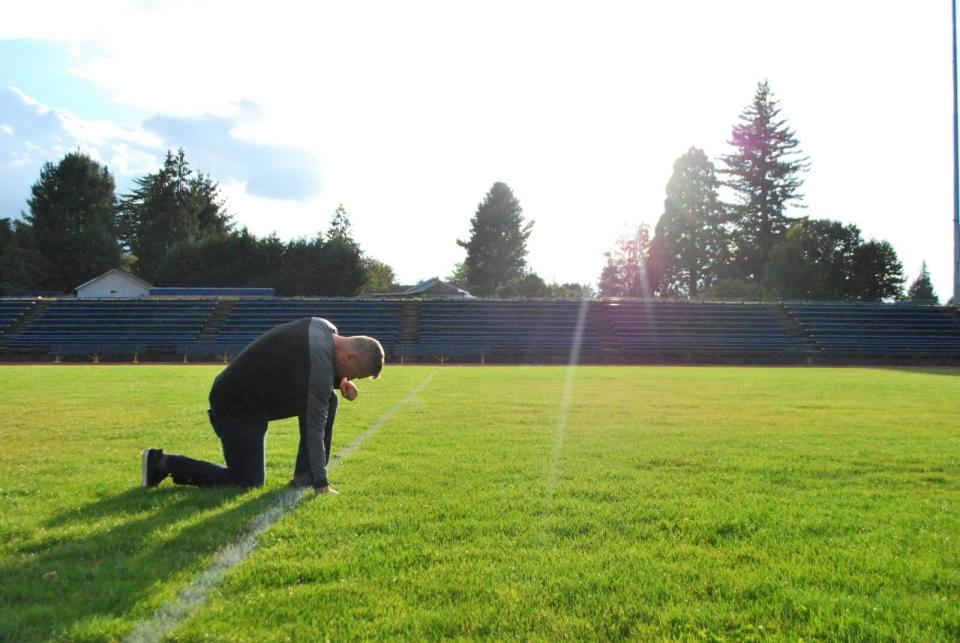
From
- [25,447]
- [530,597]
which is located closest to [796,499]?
[530,597]

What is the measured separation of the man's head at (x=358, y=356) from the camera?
460cm

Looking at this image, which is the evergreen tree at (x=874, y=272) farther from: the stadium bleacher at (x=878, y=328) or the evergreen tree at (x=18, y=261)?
the evergreen tree at (x=18, y=261)

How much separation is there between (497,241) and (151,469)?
7167 centimetres

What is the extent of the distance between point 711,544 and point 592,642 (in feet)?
4.77

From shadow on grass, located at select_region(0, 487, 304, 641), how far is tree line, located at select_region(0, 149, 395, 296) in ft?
177

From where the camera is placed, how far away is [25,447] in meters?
6.94

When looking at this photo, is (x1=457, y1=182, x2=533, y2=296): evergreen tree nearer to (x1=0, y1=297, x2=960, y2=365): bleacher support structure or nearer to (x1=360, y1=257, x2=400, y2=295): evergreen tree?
(x1=360, y1=257, x2=400, y2=295): evergreen tree

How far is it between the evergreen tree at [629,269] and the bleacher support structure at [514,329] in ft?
96.3

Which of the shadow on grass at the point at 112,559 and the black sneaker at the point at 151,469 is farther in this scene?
the black sneaker at the point at 151,469

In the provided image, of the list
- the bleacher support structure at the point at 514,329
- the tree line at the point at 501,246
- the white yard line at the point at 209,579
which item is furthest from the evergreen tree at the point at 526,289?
the white yard line at the point at 209,579

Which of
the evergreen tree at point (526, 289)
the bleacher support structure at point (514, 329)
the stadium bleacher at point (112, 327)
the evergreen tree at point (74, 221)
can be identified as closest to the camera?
the stadium bleacher at point (112, 327)

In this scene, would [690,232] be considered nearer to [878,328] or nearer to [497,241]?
[497,241]

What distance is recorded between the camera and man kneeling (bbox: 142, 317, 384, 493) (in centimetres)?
→ 461

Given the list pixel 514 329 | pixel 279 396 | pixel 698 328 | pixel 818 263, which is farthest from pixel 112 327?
pixel 818 263
